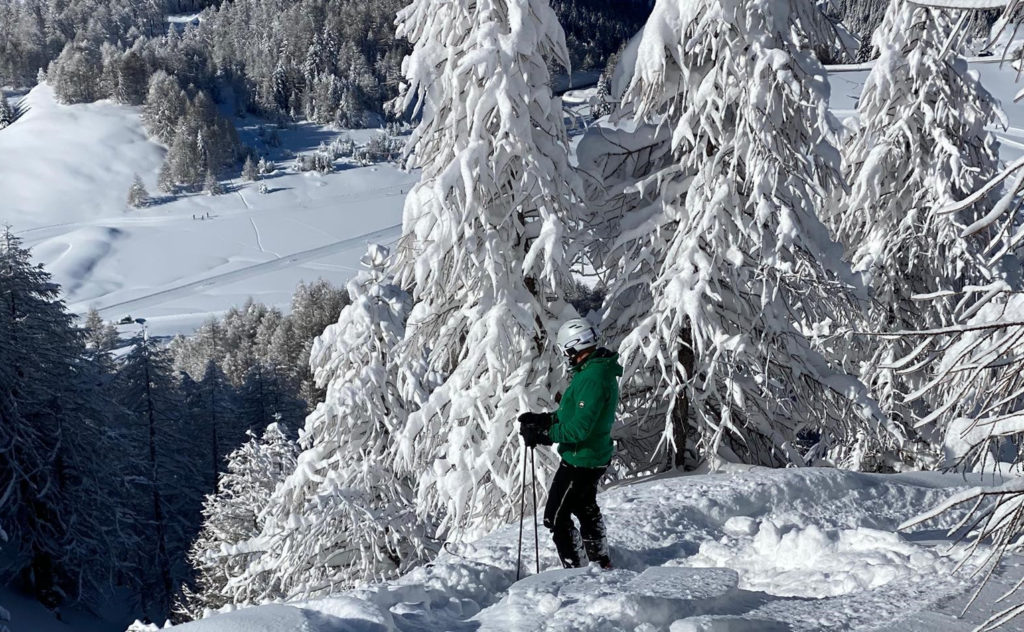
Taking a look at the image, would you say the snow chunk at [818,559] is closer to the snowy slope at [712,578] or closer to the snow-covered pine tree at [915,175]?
the snowy slope at [712,578]

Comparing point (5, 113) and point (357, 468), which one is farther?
point (5, 113)

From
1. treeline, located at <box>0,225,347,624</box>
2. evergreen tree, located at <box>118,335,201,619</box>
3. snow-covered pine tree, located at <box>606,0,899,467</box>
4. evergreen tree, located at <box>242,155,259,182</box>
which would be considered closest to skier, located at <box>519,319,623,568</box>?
snow-covered pine tree, located at <box>606,0,899,467</box>

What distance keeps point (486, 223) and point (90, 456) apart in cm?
2435

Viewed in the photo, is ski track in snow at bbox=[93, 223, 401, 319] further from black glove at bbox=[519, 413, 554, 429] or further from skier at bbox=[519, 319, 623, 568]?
skier at bbox=[519, 319, 623, 568]

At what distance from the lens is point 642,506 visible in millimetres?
8352

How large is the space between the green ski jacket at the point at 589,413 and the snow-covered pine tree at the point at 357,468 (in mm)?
9162

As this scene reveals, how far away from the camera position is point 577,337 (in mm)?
6664

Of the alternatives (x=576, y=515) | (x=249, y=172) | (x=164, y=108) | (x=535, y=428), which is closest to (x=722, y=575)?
(x=576, y=515)

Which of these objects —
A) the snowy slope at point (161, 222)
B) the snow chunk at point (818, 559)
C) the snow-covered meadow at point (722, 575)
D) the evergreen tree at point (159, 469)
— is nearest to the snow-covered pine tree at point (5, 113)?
the snowy slope at point (161, 222)

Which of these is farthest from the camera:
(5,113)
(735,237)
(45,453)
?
(5,113)

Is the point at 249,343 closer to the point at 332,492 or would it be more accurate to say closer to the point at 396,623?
the point at 332,492

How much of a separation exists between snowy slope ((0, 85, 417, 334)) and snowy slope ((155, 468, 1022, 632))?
285 ft

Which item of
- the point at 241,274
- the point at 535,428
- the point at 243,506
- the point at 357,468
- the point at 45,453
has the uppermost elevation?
the point at 535,428

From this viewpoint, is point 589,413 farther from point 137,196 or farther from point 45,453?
point 137,196
